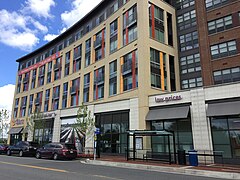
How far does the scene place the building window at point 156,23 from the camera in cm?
2870

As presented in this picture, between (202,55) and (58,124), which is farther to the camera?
(58,124)

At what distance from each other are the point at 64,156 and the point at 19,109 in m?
35.1

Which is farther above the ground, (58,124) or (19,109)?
(19,109)

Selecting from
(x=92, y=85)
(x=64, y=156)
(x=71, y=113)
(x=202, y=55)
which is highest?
(x=202, y=55)

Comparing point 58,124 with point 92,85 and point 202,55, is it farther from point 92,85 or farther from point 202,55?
point 202,55

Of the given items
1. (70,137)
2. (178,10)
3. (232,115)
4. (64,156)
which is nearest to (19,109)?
(70,137)

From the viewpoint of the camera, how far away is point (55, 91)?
4403 cm

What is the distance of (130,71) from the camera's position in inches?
1108

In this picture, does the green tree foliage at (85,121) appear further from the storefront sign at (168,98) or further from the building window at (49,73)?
the building window at (49,73)

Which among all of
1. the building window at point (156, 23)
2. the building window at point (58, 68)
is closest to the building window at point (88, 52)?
the building window at point (58, 68)

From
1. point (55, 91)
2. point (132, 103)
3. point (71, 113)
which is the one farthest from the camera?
point (55, 91)

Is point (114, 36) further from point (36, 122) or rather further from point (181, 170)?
point (181, 170)

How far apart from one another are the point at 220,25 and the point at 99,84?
1721cm

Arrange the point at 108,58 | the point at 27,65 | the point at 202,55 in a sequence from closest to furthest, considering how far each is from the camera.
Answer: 1. the point at 202,55
2. the point at 108,58
3. the point at 27,65
